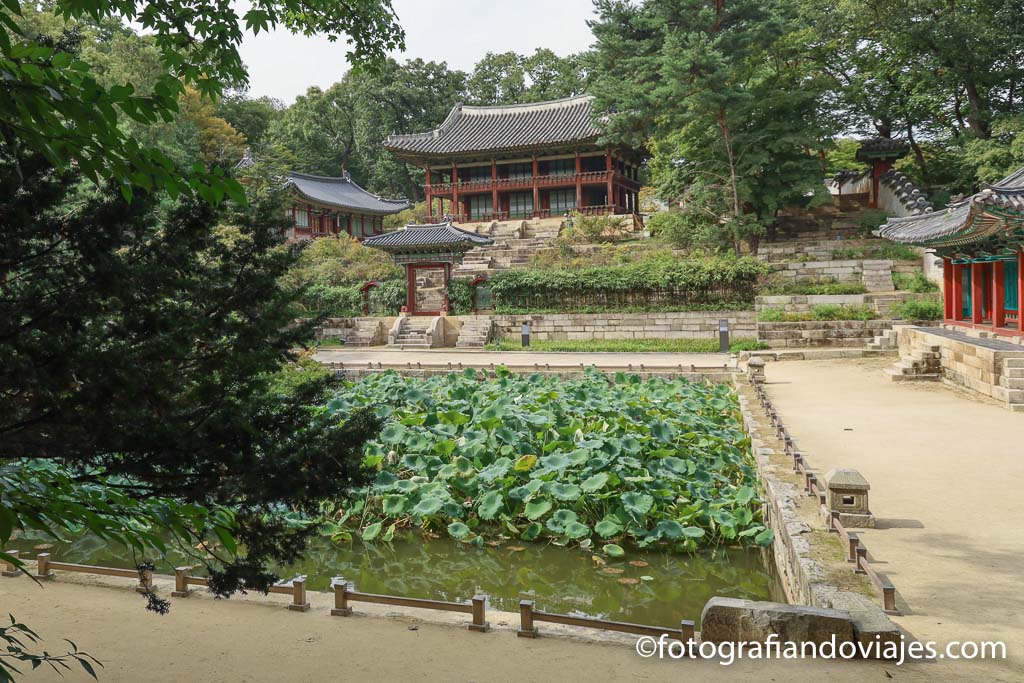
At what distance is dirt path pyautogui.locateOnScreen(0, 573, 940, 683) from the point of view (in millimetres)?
3500

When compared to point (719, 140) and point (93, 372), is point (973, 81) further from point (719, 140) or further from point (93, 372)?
point (93, 372)

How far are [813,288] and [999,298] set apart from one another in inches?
301

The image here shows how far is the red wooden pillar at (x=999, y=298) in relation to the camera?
14859 mm

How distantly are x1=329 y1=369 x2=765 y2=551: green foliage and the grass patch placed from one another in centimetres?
1152

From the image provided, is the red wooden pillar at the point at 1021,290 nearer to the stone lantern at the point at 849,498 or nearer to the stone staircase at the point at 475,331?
the stone lantern at the point at 849,498

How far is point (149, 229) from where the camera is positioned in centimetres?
295

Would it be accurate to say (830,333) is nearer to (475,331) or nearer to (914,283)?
(914,283)

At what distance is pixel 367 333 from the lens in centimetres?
2578

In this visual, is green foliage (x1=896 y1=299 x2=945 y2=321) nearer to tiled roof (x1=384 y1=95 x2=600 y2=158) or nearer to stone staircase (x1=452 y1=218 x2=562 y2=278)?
stone staircase (x1=452 y1=218 x2=562 y2=278)

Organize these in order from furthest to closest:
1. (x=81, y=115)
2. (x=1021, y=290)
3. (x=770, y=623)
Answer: (x=1021, y=290) < (x=770, y=623) < (x=81, y=115)

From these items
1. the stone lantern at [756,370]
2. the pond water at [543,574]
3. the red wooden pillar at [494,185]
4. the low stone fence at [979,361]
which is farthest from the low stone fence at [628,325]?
the pond water at [543,574]

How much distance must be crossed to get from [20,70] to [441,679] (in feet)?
9.73

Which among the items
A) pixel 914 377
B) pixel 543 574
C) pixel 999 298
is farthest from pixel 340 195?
pixel 543 574

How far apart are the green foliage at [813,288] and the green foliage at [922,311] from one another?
2.09 meters
